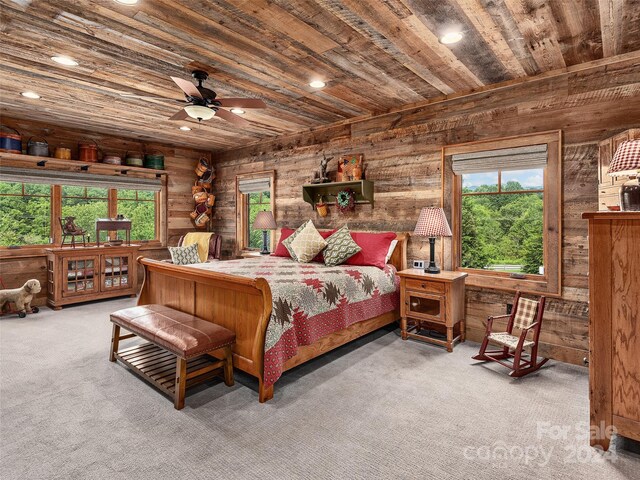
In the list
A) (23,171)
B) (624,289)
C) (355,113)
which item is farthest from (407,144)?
(23,171)

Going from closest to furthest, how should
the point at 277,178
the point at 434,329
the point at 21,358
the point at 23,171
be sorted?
the point at 21,358 → the point at 434,329 → the point at 23,171 → the point at 277,178

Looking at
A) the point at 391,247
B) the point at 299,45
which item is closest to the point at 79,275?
the point at 391,247

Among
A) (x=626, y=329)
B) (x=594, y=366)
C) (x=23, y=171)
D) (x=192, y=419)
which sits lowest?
(x=192, y=419)

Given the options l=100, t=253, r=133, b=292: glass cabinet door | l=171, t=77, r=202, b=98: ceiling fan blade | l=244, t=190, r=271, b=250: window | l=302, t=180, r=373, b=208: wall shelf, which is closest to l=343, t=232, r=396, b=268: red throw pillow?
l=302, t=180, r=373, b=208: wall shelf

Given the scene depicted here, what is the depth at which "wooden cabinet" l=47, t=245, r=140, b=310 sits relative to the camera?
4.97 meters

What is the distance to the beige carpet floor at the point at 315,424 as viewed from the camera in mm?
1828

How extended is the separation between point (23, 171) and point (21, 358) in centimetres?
292

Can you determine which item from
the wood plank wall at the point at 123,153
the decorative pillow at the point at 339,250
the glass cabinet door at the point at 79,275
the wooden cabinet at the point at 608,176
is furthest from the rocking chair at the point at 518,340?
the wood plank wall at the point at 123,153

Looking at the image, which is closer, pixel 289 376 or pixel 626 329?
pixel 626 329

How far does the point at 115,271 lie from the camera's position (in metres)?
5.52

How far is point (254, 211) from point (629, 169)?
5343 millimetres

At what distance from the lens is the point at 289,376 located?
291 centimetres

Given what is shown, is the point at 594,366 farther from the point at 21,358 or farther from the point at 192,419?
the point at 21,358

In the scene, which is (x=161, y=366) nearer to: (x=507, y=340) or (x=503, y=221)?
(x=507, y=340)
